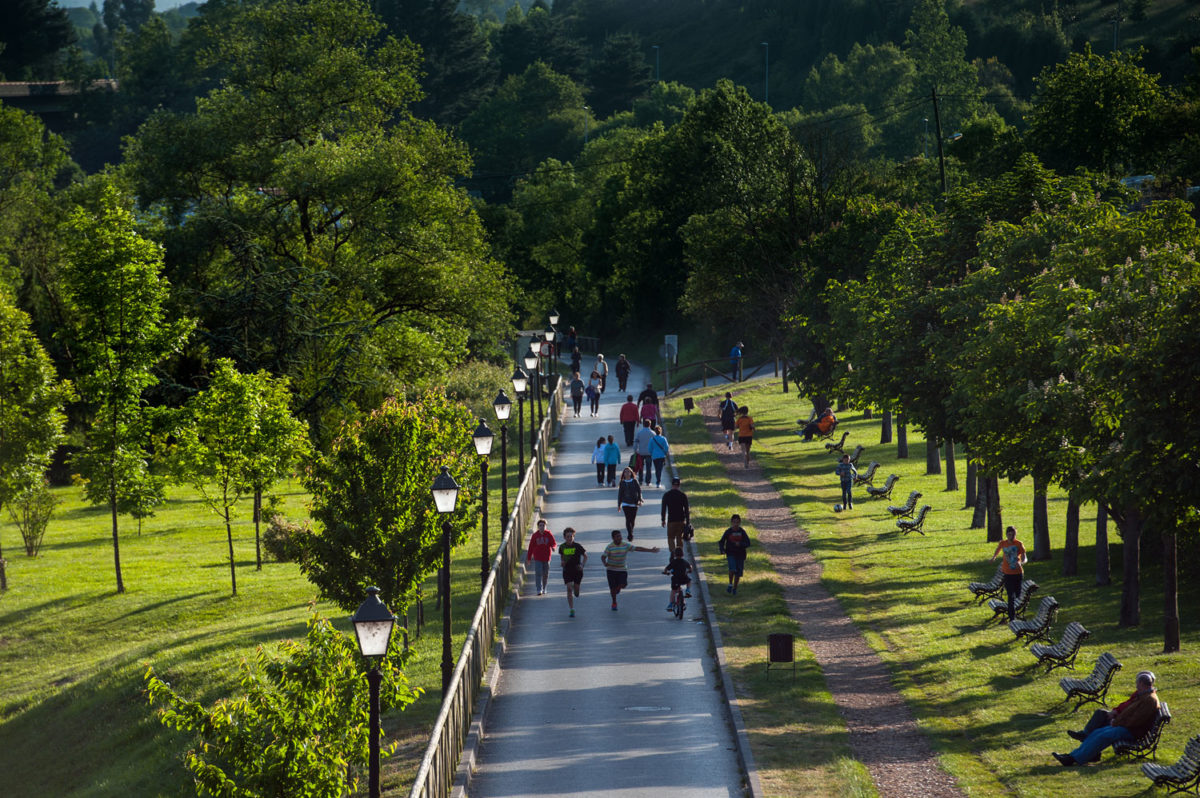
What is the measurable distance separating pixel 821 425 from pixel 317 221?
20.3 metres

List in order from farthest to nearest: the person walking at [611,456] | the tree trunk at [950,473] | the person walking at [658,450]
Result: the tree trunk at [950,473], the person walking at [611,456], the person walking at [658,450]

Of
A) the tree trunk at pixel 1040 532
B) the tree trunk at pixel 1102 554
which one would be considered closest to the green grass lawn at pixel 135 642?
the tree trunk at pixel 1040 532

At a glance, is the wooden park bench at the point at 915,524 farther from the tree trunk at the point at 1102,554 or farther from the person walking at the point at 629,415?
the person walking at the point at 629,415

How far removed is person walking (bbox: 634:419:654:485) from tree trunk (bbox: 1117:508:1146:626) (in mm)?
12947

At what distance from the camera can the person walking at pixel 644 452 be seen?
32.1m

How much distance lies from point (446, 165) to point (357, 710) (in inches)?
1393

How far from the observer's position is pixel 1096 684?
17.0m

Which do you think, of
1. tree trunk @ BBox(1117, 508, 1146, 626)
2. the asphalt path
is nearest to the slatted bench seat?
the asphalt path

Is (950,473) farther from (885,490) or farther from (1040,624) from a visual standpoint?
(1040,624)

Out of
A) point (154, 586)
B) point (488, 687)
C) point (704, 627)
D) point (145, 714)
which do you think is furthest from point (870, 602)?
point (154, 586)

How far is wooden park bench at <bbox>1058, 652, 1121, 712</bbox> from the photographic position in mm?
16848

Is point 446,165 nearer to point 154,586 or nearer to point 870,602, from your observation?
point 154,586

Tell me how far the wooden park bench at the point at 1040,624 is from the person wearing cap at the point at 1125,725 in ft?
16.3

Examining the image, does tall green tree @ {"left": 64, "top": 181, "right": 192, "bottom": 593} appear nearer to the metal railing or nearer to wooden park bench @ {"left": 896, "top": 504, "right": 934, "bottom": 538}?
the metal railing
